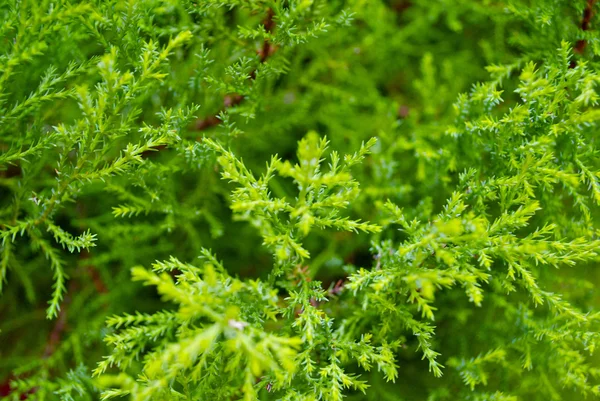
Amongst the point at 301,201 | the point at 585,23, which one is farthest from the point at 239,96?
the point at 585,23

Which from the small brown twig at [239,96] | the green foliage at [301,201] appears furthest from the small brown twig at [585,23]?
the small brown twig at [239,96]

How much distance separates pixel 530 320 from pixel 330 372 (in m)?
0.55

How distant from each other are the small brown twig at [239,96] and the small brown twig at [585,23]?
782mm

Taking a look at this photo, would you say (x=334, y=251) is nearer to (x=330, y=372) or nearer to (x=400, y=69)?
(x=330, y=372)

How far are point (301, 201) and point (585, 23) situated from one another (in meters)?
0.93

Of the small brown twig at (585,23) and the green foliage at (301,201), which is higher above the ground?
the small brown twig at (585,23)

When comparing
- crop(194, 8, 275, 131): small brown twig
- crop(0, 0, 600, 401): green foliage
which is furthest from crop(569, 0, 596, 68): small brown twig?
crop(194, 8, 275, 131): small brown twig

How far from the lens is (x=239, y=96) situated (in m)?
1.45

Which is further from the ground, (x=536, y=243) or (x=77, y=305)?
(x=536, y=243)

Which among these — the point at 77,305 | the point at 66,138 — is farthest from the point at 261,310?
the point at 77,305

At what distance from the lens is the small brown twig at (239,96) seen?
131 cm

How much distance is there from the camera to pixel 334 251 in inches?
65.2

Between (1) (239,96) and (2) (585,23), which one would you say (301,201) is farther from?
(2) (585,23)

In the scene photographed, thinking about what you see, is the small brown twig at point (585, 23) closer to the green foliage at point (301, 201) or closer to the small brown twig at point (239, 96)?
the green foliage at point (301, 201)
